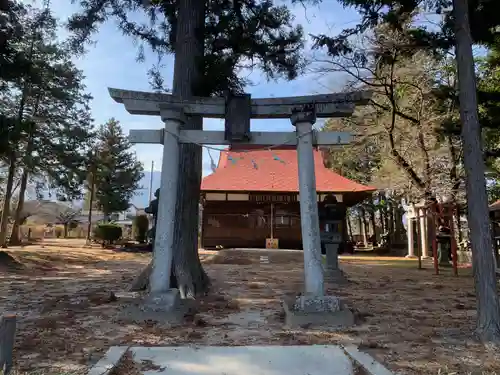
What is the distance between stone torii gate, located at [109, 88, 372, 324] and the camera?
587cm

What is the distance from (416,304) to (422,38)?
462 cm

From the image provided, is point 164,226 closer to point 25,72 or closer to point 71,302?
point 71,302

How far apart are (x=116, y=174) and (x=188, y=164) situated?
28.3 meters

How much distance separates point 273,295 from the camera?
7.89 metres

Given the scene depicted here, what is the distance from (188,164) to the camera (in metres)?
7.93

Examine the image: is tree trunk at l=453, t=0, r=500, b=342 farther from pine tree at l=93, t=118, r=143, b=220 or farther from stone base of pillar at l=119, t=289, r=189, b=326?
pine tree at l=93, t=118, r=143, b=220

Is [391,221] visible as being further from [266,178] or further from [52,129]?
[52,129]

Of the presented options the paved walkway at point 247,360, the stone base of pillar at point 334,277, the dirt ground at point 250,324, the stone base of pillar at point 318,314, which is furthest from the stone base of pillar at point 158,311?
the stone base of pillar at point 334,277

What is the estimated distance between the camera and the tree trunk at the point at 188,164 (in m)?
7.68

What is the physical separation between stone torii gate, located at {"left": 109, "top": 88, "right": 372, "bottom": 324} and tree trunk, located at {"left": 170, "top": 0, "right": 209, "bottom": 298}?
4.68ft

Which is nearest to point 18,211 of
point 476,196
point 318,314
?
point 318,314

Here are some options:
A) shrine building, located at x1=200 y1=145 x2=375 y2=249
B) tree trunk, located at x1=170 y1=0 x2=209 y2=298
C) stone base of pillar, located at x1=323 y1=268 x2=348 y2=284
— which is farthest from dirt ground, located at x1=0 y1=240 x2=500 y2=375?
shrine building, located at x1=200 y1=145 x2=375 y2=249

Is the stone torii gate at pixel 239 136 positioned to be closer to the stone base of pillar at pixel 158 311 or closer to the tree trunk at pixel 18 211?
the stone base of pillar at pixel 158 311

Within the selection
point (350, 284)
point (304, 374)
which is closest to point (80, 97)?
point (350, 284)
